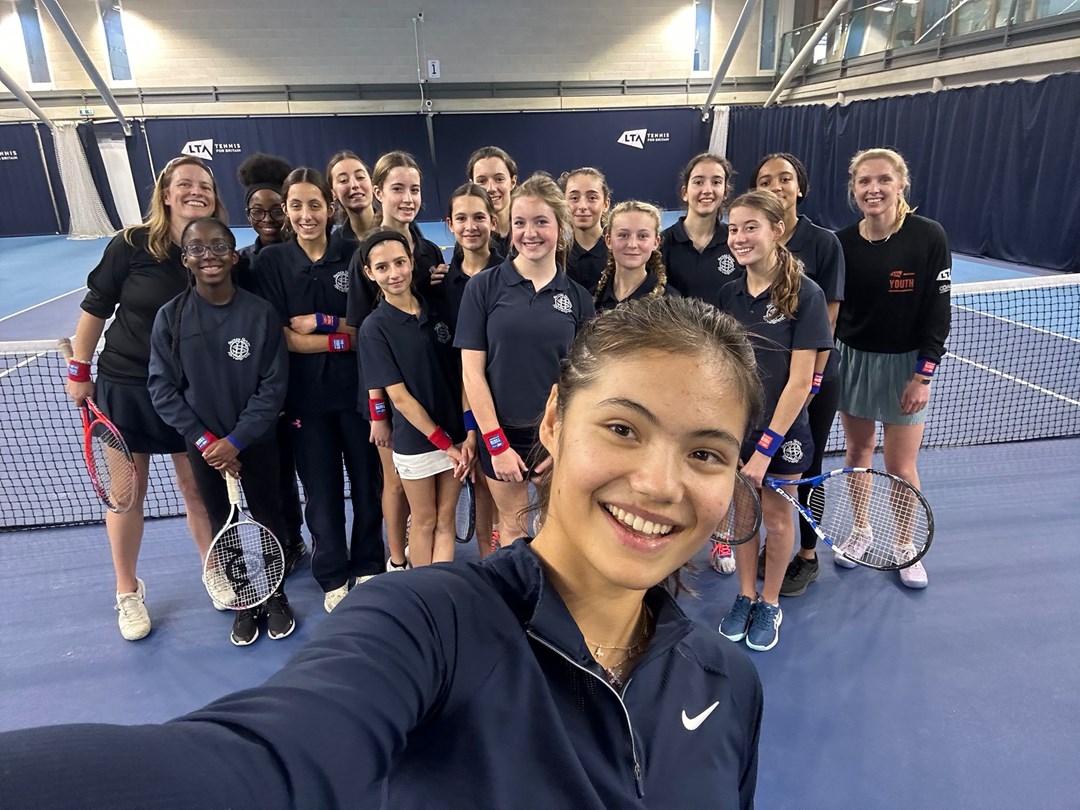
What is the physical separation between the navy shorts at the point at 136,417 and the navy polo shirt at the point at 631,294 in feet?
6.42

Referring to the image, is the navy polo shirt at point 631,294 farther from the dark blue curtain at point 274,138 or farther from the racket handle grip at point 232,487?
the dark blue curtain at point 274,138

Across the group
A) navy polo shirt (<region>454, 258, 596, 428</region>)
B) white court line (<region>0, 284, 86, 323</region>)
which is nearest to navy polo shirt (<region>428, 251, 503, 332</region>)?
navy polo shirt (<region>454, 258, 596, 428</region>)

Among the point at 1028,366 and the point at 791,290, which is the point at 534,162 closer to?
the point at 1028,366

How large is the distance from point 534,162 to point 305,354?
601 inches

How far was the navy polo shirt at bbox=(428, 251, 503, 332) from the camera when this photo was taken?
299 centimetres

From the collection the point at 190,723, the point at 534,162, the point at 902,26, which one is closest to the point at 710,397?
the point at 190,723

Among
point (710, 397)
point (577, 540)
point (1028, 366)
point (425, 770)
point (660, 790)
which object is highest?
point (710, 397)

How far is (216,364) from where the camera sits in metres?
2.66

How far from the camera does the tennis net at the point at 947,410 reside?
4.15m

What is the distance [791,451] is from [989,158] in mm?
10698

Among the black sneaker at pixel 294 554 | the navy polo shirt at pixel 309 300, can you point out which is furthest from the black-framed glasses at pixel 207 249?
the black sneaker at pixel 294 554

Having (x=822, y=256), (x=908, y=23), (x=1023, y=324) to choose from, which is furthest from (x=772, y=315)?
(x=908, y=23)

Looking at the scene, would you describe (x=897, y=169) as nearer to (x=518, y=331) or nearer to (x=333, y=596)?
(x=518, y=331)

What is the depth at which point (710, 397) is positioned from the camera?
987 millimetres
